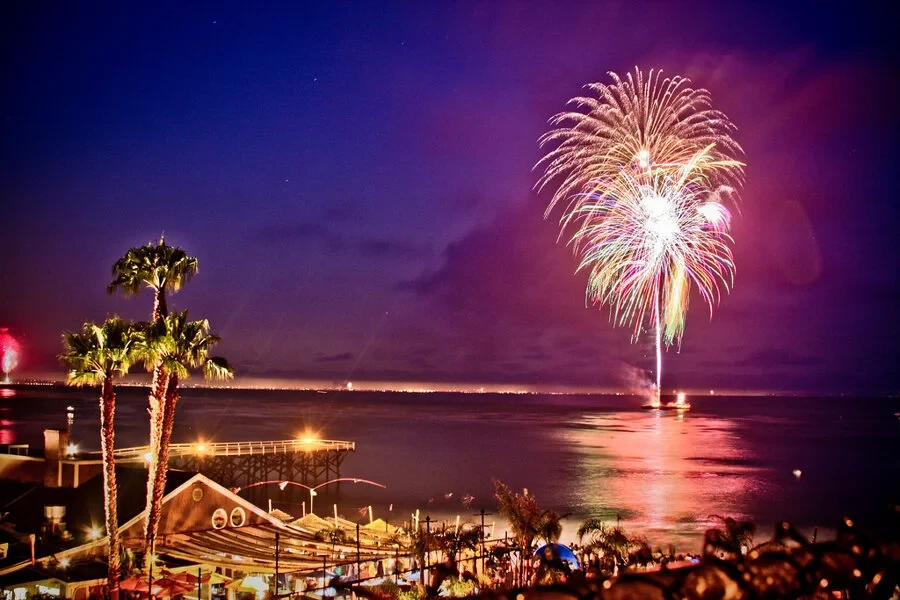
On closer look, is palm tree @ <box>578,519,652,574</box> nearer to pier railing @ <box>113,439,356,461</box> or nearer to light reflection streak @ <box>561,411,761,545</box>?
light reflection streak @ <box>561,411,761,545</box>

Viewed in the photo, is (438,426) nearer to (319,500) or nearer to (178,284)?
(319,500)

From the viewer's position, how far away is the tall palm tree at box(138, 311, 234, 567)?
2139 cm

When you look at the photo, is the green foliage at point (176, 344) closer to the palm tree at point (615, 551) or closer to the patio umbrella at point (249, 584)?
the patio umbrella at point (249, 584)

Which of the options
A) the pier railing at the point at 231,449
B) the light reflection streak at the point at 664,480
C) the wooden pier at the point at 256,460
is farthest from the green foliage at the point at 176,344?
the wooden pier at the point at 256,460

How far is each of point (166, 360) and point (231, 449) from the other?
45.9m

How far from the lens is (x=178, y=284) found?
22375mm

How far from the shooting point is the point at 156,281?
72.0 ft

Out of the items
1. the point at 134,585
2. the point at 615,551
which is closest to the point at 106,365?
the point at 134,585

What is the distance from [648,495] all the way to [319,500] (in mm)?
28403

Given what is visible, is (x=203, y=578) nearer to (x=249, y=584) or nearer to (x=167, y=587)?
(x=249, y=584)

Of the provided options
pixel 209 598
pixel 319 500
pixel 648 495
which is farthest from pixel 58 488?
pixel 648 495

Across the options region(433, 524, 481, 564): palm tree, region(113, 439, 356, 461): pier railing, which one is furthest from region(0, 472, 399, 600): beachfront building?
region(113, 439, 356, 461): pier railing

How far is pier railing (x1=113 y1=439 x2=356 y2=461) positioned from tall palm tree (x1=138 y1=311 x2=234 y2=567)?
26974 millimetres

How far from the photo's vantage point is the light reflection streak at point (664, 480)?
58.0 meters
